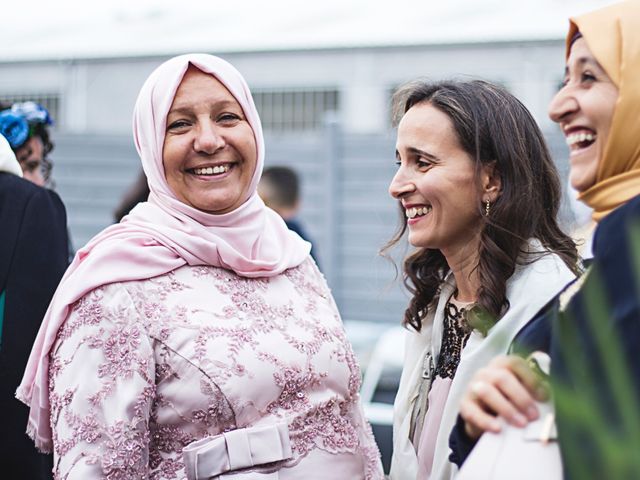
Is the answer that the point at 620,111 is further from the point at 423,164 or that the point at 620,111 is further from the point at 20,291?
the point at 20,291

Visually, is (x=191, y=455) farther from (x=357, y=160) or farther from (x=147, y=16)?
(x=147, y=16)

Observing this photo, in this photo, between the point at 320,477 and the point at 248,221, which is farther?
the point at 248,221

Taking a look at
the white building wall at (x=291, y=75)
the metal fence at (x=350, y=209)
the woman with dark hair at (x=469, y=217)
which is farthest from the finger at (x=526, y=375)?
the white building wall at (x=291, y=75)

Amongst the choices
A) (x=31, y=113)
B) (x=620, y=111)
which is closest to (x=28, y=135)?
(x=31, y=113)

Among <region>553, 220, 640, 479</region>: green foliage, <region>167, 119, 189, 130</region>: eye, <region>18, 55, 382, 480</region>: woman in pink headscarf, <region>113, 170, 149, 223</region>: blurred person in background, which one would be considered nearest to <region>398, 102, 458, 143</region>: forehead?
<region>18, 55, 382, 480</region>: woman in pink headscarf

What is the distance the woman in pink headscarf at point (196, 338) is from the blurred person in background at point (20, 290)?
468 millimetres

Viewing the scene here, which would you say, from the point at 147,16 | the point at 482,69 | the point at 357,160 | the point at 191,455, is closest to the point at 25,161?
the point at 191,455

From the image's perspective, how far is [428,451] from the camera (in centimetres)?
233

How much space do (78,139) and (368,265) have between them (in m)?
2.60

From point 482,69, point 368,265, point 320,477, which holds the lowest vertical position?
point 368,265

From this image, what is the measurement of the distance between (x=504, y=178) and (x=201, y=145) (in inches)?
32.5

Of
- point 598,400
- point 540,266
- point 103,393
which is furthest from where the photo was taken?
point 540,266

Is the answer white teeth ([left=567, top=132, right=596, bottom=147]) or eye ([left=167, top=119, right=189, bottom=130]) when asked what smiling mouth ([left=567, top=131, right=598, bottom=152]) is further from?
eye ([left=167, top=119, right=189, bottom=130])

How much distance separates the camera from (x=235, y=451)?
2273 millimetres
